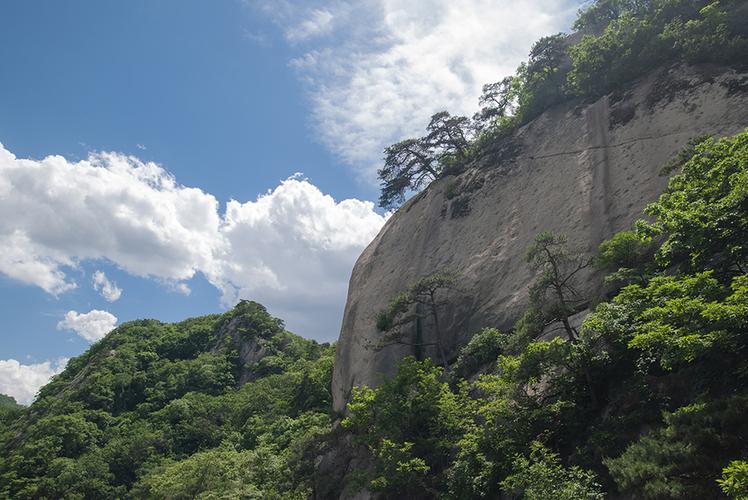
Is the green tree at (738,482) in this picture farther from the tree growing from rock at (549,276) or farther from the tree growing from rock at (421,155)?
the tree growing from rock at (421,155)

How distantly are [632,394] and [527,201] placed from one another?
1639 cm

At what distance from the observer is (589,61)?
31469 millimetres

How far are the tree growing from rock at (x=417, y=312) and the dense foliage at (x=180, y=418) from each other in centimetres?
721

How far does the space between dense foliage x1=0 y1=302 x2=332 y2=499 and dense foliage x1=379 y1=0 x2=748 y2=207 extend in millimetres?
21550

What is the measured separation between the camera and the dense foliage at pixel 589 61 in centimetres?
2578

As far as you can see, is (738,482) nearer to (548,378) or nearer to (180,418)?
(548,378)

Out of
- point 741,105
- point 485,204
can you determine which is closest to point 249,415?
point 485,204

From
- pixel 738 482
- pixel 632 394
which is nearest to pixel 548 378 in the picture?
pixel 632 394

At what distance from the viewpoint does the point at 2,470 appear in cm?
5191

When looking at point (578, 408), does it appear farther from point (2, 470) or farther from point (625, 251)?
point (2, 470)

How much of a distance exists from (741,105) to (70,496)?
59.2 m

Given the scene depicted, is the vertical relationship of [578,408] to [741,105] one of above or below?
below

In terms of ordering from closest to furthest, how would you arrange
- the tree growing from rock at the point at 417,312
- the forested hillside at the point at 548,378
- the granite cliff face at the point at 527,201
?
1. the forested hillside at the point at 548,378
2. the granite cliff face at the point at 527,201
3. the tree growing from rock at the point at 417,312

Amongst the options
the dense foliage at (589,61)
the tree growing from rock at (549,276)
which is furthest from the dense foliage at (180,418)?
the dense foliage at (589,61)
